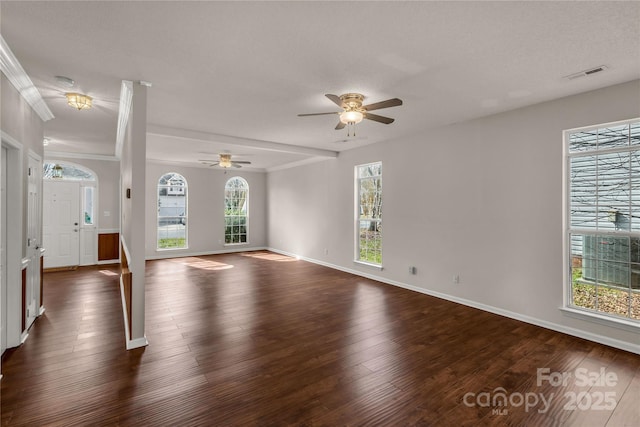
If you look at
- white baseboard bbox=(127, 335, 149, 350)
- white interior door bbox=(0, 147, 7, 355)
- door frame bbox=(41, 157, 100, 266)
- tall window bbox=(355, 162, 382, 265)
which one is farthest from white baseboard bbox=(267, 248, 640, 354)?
door frame bbox=(41, 157, 100, 266)

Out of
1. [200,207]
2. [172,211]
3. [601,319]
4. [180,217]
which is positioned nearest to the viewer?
[601,319]

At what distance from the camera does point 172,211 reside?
850 cm

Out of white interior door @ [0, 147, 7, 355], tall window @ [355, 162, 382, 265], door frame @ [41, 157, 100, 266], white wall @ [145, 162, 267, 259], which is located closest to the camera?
white interior door @ [0, 147, 7, 355]

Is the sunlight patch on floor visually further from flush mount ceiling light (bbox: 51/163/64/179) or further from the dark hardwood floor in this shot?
flush mount ceiling light (bbox: 51/163/64/179)

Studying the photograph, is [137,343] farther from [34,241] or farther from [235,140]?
[235,140]

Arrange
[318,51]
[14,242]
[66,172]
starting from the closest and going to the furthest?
1. [318,51]
2. [14,242]
3. [66,172]

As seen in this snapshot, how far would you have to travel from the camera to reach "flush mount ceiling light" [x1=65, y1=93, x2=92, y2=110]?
3.33 meters

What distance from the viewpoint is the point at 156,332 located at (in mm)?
3426

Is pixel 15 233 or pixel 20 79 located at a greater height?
pixel 20 79

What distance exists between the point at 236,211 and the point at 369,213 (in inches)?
195

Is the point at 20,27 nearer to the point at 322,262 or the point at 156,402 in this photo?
the point at 156,402

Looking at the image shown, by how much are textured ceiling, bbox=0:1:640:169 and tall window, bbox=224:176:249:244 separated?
17.7 ft

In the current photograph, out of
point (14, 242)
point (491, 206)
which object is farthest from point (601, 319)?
point (14, 242)

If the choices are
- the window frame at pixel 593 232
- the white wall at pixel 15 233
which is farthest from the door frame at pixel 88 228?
the window frame at pixel 593 232
